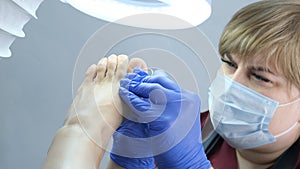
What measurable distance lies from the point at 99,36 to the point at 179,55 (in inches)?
6.5

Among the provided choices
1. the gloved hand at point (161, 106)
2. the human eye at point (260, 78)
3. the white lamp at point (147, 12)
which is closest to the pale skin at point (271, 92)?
the human eye at point (260, 78)

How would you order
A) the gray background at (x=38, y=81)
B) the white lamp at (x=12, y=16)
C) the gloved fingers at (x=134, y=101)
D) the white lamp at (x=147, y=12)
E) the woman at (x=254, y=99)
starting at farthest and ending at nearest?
the gray background at (x=38, y=81) → the woman at (x=254, y=99) → the gloved fingers at (x=134, y=101) → the white lamp at (x=147, y=12) → the white lamp at (x=12, y=16)

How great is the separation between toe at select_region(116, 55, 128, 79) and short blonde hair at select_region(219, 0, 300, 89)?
14.7 inches

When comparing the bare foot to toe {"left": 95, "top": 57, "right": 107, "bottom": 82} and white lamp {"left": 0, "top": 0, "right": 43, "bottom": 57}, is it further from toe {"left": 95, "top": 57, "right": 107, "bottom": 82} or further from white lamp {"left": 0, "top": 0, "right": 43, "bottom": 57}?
white lamp {"left": 0, "top": 0, "right": 43, "bottom": 57}

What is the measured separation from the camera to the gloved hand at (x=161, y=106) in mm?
847

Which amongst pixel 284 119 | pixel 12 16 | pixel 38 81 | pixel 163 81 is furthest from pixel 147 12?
pixel 38 81

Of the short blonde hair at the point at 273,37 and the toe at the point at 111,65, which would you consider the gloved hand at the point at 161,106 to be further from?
the short blonde hair at the point at 273,37

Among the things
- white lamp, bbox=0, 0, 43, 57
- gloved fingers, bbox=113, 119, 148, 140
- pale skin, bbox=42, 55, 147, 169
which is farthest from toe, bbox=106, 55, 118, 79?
white lamp, bbox=0, 0, 43, 57

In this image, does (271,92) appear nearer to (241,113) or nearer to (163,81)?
(241,113)

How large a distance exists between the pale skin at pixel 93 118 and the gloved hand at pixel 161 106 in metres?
0.03

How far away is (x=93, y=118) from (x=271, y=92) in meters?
0.52

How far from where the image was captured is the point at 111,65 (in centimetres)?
94

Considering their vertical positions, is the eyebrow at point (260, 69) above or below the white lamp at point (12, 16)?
below

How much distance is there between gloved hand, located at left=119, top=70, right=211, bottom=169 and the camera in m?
0.85
